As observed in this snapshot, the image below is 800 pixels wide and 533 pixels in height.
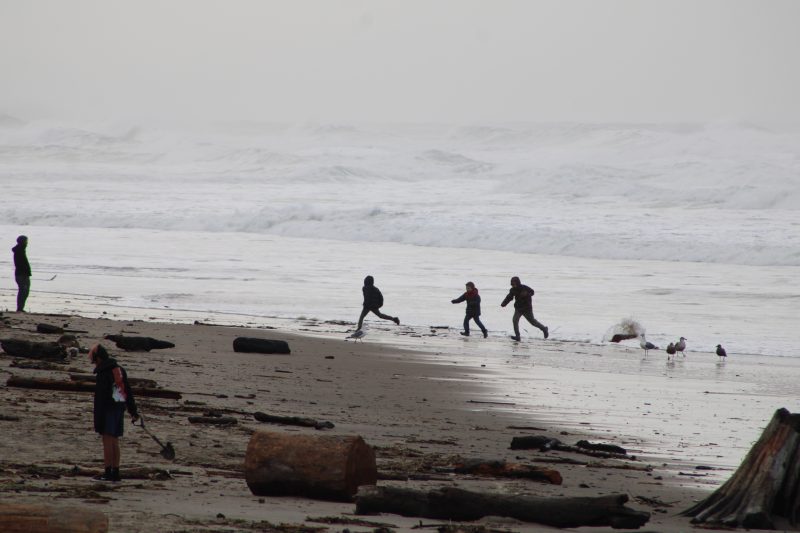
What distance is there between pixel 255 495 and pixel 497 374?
8.26 m

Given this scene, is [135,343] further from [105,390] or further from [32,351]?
[105,390]

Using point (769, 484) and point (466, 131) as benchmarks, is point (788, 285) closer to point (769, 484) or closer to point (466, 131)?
point (769, 484)

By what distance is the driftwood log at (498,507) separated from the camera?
218 inches

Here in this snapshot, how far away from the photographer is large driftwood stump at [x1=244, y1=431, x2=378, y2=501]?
608 centimetres

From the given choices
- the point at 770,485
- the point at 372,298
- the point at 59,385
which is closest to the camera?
the point at 770,485

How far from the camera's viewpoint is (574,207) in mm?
59875

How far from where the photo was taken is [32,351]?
11398 millimetres

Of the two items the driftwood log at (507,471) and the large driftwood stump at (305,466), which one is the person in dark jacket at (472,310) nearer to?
the driftwood log at (507,471)

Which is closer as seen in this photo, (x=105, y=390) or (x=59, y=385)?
(x=105, y=390)

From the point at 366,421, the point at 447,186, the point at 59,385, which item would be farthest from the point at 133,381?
the point at 447,186

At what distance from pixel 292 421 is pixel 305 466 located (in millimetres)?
2566

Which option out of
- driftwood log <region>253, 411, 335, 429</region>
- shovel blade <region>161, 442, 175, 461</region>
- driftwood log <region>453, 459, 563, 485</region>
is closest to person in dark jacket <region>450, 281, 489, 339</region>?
driftwood log <region>253, 411, 335, 429</region>

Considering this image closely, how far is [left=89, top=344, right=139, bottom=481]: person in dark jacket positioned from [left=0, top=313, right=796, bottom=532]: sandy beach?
15 cm

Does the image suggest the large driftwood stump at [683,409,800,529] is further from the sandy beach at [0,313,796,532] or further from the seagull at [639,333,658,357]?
the seagull at [639,333,658,357]
